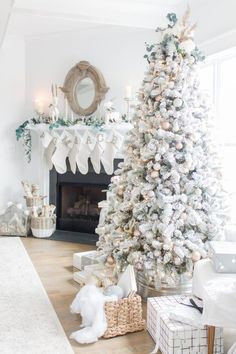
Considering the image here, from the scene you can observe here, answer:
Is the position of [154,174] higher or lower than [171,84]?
lower

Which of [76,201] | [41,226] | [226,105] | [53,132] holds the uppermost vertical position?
[226,105]

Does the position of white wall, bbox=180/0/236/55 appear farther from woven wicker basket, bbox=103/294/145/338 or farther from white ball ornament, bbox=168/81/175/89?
woven wicker basket, bbox=103/294/145/338

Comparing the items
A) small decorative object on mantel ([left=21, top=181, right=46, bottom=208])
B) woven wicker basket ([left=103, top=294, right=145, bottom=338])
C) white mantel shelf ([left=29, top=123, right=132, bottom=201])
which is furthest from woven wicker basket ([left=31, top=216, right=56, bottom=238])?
woven wicker basket ([left=103, top=294, right=145, bottom=338])

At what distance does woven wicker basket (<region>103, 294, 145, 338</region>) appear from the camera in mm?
2793

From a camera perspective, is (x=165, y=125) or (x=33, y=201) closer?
(x=165, y=125)

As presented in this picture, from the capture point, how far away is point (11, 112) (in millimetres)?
6156

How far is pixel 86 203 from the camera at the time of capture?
6145mm

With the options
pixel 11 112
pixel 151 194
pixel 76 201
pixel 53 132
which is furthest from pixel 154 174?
pixel 11 112

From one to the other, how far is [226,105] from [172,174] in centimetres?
128

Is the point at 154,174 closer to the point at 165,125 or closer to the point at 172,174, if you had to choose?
the point at 172,174

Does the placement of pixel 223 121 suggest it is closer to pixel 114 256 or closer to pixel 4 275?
pixel 114 256

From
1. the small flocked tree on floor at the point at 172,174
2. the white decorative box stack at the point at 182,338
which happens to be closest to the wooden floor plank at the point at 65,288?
the white decorative box stack at the point at 182,338

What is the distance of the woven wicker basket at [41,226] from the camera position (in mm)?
5758

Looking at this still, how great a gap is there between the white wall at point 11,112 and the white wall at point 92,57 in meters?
0.13
